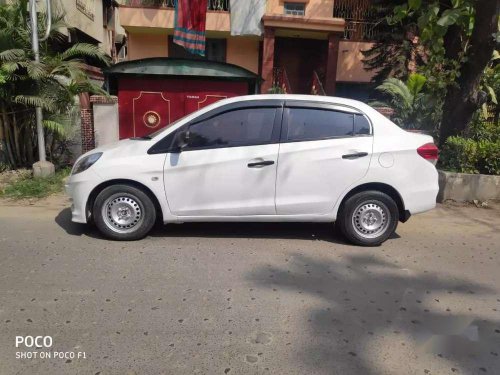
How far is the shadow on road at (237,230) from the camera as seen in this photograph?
5.43m

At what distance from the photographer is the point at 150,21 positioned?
15.4 metres

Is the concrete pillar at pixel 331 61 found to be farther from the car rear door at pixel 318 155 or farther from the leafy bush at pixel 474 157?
the car rear door at pixel 318 155

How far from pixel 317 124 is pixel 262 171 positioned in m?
0.84

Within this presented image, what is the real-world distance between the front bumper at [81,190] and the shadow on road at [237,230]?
0.37 metres

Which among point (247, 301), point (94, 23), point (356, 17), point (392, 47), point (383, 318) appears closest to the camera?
point (383, 318)

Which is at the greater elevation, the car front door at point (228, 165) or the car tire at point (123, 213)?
the car front door at point (228, 165)

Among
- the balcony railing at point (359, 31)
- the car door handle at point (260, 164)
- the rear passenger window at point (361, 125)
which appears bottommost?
the car door handle at point (260, 164)

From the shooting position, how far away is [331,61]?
15156 mm

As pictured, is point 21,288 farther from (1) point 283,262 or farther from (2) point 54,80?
(2) point 54,80

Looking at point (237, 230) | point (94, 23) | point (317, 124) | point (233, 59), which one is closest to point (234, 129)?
point (317, 124)

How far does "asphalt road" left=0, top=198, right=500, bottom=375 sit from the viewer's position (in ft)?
9.63

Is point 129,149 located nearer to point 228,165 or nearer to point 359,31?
point 228,165

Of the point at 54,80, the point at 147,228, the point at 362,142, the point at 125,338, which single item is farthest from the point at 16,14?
the point at 125,338

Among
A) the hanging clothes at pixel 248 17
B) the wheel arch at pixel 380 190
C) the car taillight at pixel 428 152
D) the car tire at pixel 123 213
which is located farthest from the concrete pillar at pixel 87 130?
the hanging clothes at pixel 248 17
